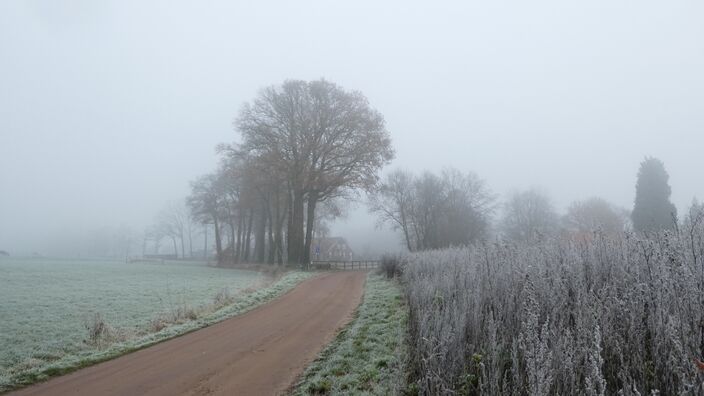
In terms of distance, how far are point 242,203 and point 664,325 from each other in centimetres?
4160

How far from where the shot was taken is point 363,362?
6.89 metres

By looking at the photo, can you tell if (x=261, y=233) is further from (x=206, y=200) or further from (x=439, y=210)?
(x=439, y=210)

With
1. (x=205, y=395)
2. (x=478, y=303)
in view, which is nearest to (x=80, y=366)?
(x=205, y=395)

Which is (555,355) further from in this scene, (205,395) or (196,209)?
(196,209)

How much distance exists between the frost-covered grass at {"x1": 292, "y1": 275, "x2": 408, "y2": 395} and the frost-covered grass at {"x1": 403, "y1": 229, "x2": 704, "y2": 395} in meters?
0.66

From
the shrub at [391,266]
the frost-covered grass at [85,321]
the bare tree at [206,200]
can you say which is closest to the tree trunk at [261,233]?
the bare tree at [206,200]

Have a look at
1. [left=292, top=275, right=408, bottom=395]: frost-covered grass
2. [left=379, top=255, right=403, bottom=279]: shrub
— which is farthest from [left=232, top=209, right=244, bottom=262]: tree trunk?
[left=292, top=275, right=408, bottom=395]: frost-covered grass

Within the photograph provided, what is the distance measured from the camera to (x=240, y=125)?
3206 cm

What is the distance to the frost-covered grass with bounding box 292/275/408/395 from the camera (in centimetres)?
559

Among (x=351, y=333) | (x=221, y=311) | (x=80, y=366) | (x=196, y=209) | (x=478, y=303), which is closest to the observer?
(x=478, y=303)

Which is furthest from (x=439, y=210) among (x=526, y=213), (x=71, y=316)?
(x=71, y=316)

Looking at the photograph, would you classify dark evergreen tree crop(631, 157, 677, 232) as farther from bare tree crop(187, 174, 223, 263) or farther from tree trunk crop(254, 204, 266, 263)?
bare tree crop(187, 174, 223, 263)

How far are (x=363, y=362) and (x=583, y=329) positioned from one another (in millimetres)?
4322

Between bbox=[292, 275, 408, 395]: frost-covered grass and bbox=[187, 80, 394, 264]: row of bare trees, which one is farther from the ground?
bbox=[187, 80, 394, 264]: row of bare trees
